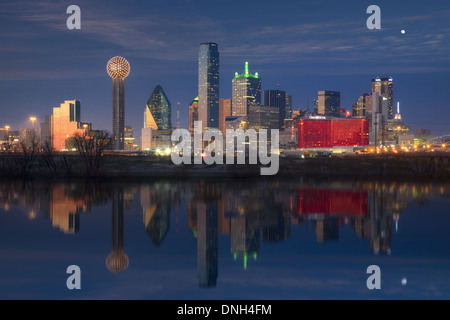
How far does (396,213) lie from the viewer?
44969 millimetres

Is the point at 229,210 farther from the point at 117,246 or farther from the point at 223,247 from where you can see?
the point at 117,246

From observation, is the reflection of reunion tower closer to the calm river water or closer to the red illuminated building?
the calm river water

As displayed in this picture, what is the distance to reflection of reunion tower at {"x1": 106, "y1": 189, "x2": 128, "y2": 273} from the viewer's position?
25.6 meters

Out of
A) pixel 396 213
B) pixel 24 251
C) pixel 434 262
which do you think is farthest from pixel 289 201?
pixel 24 251

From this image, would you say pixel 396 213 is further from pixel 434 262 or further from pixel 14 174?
pixel 14 174

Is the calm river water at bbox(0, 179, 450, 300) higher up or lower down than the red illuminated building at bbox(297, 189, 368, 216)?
lower down

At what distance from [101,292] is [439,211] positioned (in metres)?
35.9

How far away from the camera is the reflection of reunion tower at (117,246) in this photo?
1008 inches

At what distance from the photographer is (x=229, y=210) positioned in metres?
45.5

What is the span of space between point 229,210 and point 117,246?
16.6 m

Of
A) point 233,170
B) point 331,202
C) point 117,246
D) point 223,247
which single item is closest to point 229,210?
point 331,202

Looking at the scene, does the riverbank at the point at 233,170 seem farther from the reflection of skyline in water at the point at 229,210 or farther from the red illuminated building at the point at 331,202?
the red illuminated building at the point at 331,202

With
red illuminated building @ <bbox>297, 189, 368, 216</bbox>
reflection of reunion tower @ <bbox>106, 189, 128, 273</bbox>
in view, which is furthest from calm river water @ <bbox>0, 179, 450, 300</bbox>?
red illuminated building @ <bbox>297, 189, 368, 216</bbox>

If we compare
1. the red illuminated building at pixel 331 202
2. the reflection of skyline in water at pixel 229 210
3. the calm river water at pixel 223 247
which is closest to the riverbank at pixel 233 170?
the reflection of skyline in water at pixel 229 210
